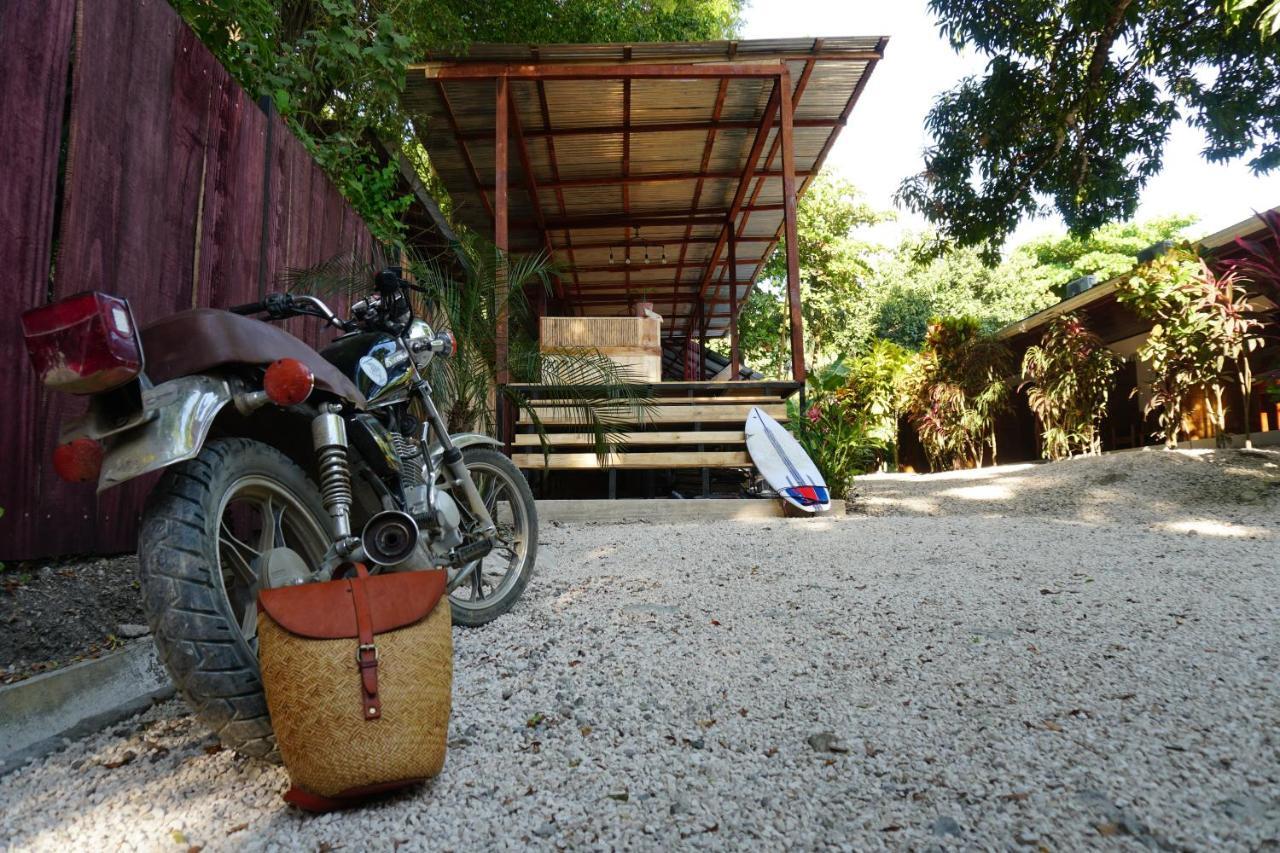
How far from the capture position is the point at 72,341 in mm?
1338

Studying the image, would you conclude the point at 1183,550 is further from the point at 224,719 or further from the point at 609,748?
the point at 224,719

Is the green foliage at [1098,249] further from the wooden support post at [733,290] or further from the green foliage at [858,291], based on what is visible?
the wooden support post at [733,290]

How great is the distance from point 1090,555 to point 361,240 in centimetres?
432

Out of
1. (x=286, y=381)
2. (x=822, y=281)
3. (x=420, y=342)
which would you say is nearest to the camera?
(x=286, y=381)

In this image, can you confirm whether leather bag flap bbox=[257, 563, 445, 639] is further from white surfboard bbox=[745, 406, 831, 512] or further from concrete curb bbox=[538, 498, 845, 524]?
white surfboard bbox=[745, 406, 831, 512]

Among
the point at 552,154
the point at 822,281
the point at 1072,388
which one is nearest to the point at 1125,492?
the point at 1072,388

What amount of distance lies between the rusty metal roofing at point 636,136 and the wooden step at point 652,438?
10.1 ft

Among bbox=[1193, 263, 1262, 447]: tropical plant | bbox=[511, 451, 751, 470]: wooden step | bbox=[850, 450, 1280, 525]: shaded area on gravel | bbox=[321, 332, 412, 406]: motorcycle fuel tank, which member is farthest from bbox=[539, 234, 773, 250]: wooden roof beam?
bbox=[321, 332, 412, 406]: motorcycle fuel tank

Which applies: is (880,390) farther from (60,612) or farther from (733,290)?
(60,612)

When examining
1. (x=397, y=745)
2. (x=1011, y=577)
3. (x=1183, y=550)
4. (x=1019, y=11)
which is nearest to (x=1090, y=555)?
(x=1183, y=550)

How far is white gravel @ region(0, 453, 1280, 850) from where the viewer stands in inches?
52.9

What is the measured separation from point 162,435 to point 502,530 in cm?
162

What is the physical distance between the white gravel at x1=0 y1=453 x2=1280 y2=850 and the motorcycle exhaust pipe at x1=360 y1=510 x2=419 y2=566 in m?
0.44

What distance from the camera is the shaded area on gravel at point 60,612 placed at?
1.95 m
